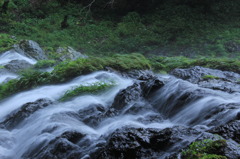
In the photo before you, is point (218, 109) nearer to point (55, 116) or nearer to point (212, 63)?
point (55, 116)

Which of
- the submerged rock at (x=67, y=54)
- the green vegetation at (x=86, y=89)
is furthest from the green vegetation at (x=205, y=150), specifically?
the submerged rock at (x=67, y=54)

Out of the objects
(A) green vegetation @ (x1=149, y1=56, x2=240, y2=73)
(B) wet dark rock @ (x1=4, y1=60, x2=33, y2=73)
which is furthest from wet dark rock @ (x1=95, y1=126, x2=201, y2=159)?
(B) wet dark rock @ (x1=4, y1=60, x2=33, y2=73)

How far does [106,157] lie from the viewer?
372cm

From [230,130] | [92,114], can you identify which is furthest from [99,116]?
[230,130]

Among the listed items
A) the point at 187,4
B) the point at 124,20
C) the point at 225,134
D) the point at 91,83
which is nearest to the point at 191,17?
the point at 187,4

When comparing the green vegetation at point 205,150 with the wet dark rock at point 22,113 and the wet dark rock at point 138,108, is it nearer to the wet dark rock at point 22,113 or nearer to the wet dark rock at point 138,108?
the wet dark rock at point 138,108

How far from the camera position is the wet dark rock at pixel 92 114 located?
559 cm

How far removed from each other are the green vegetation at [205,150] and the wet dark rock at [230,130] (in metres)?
0.48

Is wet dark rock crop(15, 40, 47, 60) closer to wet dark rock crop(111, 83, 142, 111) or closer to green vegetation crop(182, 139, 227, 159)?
wet dark rock crop(111, 83, 142, 111)

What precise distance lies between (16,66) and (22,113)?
412cm

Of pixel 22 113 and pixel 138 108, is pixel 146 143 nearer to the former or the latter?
pixel 138 108

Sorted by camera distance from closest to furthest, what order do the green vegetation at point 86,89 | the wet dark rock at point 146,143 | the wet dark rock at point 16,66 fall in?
the wet dark rock at point 146,143 → the green vegetation at point 86,89 → the wet dark rock at point 16,66

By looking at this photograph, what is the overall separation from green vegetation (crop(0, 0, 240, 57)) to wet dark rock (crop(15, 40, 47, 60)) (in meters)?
1.81

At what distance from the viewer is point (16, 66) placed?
31.6ft
